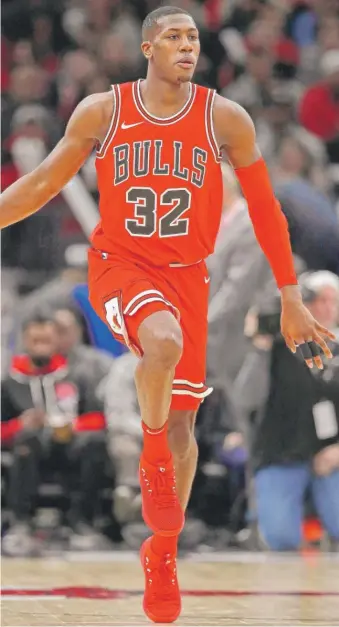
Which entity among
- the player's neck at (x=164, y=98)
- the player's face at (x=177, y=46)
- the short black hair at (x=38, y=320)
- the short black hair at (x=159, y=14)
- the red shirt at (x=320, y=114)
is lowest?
the short black hair at (x=38, y=320)

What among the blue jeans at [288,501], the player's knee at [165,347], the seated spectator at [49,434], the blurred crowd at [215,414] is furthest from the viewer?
the seated spectator at [49,434]

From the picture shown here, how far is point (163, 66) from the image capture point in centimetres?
537

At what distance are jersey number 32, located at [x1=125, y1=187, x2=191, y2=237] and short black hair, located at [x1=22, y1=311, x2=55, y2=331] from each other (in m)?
3.50

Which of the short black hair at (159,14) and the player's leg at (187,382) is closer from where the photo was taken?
the short black hair at (159,14)

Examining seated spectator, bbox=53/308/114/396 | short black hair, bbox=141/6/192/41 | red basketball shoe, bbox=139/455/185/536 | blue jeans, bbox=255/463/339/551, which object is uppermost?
short black hair, bbox=141/6/192/41

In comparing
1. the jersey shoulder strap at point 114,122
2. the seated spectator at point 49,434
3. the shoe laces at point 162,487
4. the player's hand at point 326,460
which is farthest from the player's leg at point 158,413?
the seated spectator at point 49,434

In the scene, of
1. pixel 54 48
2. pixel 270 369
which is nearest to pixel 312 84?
pixel 54 48

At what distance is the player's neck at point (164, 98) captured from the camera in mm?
5410

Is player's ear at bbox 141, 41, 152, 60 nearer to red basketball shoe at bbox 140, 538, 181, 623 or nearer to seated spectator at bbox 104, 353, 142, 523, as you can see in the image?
red basketball shoe at bbox 140, 538, 181, 623

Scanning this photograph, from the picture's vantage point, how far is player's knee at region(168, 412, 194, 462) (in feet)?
18.1

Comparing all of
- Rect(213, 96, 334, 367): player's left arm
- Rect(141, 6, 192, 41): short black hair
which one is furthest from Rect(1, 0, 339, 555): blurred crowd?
Rect(141, 6, 192, 41): short black hair

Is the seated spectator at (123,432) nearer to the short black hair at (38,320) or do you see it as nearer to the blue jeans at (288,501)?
the short black hair at (38,320)

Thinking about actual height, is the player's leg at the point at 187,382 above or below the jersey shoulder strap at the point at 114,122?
below

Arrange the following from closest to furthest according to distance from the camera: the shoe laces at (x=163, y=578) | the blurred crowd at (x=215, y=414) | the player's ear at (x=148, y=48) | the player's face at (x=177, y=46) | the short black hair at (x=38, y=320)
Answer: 1. the shoe laces at (x=163, y=578)
2. the player's face at (x=177, y=46)
3. the player's ear at (x=148, y=48)
4. the blurred crowd at (x=215, y=414)
5. the short black hair at (x=38, y=320)
